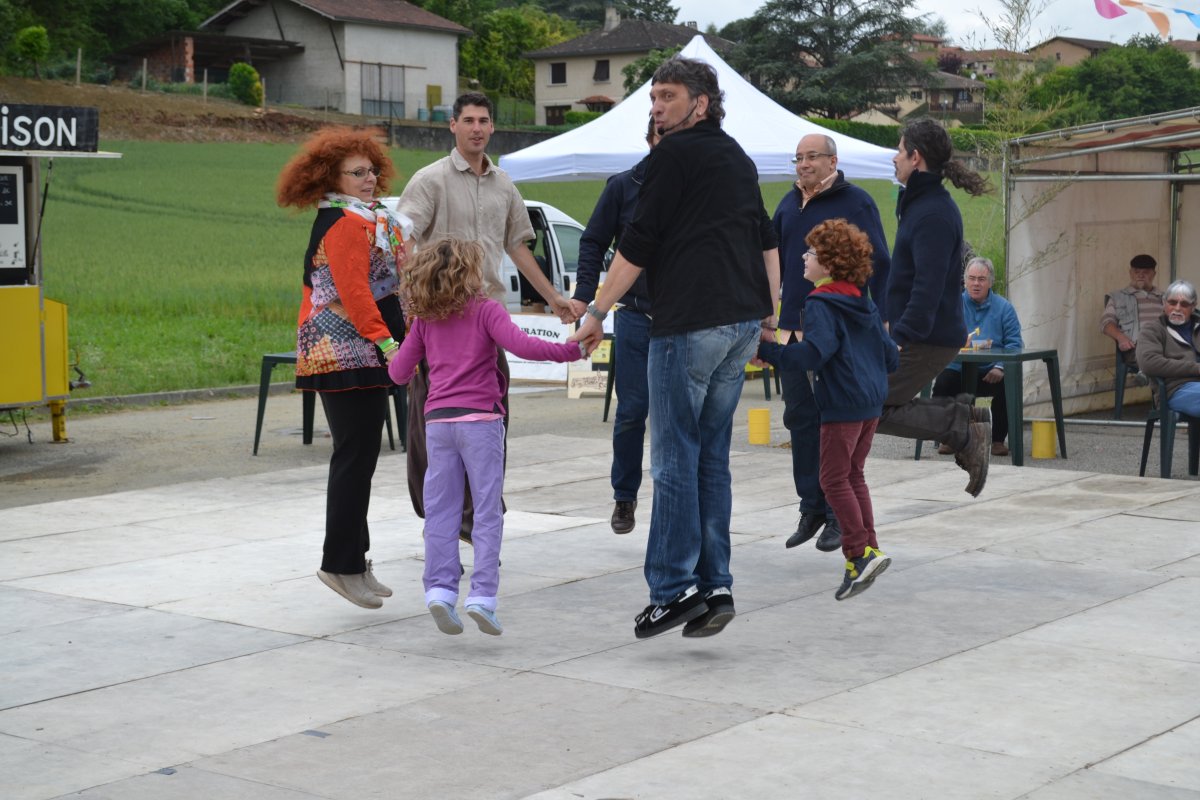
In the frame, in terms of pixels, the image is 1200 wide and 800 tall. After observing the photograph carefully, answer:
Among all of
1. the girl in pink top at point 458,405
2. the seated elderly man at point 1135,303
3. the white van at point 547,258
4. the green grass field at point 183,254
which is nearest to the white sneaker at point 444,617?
the girl in pink top at point 458,405

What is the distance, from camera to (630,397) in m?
7.59

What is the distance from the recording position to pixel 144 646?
5.82 meters

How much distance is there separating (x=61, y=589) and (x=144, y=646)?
48.8 inches

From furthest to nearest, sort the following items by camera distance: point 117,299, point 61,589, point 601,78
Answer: point 601,78
point 117,299
point 61,589

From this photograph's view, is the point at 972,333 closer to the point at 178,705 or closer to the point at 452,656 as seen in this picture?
the point at 452,656

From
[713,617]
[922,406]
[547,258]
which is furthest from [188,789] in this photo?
[547,258]

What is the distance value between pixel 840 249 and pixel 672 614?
5.66ft

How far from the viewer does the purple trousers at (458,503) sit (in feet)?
18.9

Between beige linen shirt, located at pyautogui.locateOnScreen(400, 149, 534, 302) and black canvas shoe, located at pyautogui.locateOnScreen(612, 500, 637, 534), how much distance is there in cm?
133

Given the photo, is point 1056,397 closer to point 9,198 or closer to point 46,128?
point 46,128

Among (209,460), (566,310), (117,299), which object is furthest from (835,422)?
(117,299)

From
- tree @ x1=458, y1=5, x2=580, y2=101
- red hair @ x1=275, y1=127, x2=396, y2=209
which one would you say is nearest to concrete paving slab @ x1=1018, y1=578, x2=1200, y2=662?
red hair @ x1=275, y1=127, x2=396, y2=209

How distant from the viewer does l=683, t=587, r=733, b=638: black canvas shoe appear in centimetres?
560

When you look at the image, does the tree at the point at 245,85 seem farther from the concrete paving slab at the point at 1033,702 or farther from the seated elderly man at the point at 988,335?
the concrete paving slab at the point at 1033,702
